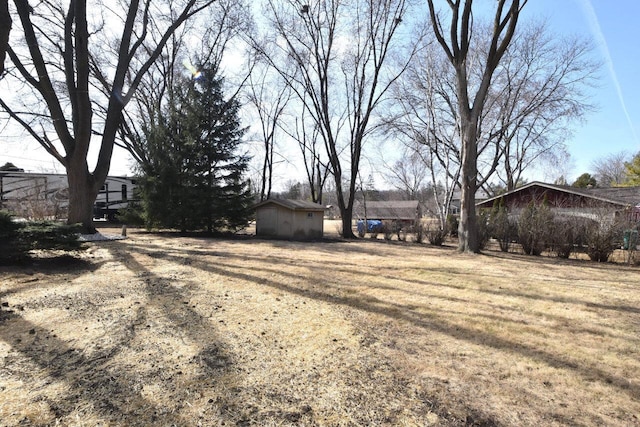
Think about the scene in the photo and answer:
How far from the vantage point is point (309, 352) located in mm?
3256

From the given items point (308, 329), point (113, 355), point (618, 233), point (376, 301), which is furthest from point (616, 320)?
point (618, 233)

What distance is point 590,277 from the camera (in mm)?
7422

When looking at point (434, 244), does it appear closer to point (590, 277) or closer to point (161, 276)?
point (590, 277)

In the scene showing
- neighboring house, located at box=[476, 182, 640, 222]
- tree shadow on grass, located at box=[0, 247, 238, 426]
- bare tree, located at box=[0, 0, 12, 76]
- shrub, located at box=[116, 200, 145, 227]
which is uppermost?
bare tree, located at box=[0, 0, 12, 76]

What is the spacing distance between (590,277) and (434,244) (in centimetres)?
855

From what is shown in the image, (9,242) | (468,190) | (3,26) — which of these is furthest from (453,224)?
(3,26)

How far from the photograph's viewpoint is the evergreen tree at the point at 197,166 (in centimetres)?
1516

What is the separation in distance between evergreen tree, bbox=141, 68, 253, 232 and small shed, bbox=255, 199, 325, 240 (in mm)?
848

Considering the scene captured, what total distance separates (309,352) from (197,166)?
13928 millimetres

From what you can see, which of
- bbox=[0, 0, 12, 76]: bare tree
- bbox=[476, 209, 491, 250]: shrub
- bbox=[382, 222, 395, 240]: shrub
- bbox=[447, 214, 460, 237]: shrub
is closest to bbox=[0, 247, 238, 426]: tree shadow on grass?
bbox=[0, 0, 12, 76]: bare tree

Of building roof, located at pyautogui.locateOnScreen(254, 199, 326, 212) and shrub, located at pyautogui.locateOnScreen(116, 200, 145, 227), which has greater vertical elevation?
building roof, located at pyautogui.locateOnScreen(254, 199, 326, 212)

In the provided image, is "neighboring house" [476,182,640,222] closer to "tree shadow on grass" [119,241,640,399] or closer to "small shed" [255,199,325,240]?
"small shed" [255,199,325,240]

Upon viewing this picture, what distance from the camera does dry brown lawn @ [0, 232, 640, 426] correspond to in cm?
232

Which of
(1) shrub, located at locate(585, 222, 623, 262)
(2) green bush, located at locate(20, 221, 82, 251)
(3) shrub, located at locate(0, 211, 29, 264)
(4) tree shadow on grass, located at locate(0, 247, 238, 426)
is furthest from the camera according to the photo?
(1) shrub, located at locate(585, 222, 623, 262)
